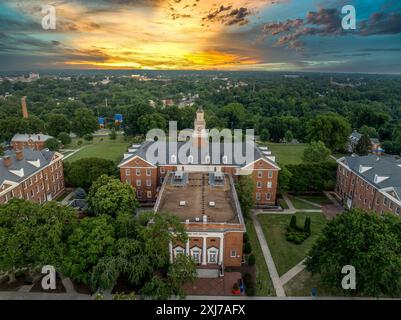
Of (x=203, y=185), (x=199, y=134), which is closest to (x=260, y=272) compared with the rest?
(x=203, y=185)

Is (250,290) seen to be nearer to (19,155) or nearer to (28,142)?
(19,155)

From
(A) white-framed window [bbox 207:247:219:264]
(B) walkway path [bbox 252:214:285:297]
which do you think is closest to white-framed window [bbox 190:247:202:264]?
(A) white-framed window [bbox 207:247:219:264]

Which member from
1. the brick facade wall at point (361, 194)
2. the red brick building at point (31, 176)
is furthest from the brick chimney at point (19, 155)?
the brick facade wall at point (361, 194)

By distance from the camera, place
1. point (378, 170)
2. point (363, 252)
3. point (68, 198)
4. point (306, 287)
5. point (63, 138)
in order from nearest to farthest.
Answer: point (363, 252) < point (306, 287) < point (378, 170) < point (68, 198) < point (63, 138)

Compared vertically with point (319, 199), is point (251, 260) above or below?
below

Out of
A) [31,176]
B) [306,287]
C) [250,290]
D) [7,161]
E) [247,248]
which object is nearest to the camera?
[250,290]

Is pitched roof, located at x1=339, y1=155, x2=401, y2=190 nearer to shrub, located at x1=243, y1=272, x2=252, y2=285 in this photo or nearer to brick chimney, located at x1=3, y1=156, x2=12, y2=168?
shrub, located at x1=243, y1=272, x2=252, y2=285
